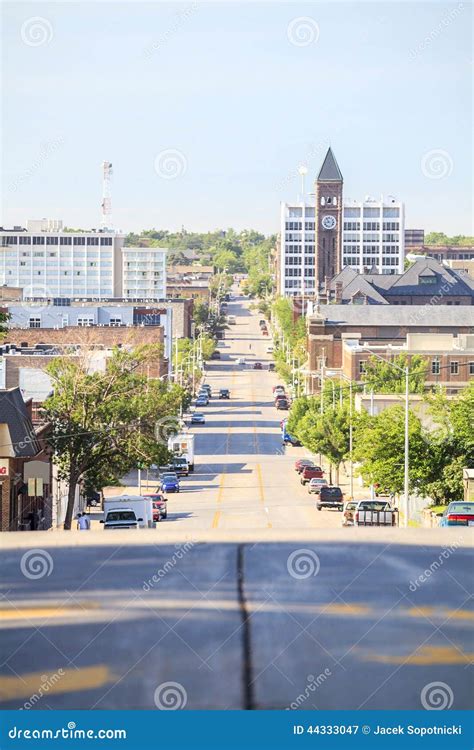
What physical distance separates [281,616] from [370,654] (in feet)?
12.1

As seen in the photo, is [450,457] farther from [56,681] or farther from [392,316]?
[392,316]

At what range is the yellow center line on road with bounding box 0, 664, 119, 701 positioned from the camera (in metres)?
20.5

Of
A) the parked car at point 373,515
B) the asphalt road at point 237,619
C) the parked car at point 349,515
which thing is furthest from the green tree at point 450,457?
the asphalt road at point 237,619

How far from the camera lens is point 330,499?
5528 centimetres

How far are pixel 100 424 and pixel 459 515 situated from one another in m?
14.4

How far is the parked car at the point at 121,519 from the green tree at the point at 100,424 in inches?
113

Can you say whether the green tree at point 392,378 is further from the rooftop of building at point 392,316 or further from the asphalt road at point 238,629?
the asphalt road at point 238,629

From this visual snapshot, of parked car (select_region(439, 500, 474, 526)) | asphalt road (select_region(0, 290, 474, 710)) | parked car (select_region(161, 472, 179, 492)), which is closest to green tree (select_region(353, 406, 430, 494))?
parked car (select_region(439, 500, 474, 526))

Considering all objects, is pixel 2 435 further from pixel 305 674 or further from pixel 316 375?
pixel 316 375

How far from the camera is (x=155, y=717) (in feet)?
62.2

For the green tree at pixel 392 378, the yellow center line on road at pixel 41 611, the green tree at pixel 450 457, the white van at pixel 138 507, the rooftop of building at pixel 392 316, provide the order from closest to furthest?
the yellow center line on road at pixel 41 611 → the white van at pixel 138 507 → the green tree at pixel 450 457 → the green tree at pixel 392 378 → the rooftop of building at pixel 392 316

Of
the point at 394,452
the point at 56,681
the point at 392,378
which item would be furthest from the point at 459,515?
the point at 392,378

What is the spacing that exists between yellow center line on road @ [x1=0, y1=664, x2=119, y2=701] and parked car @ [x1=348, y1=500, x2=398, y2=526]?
2413 cm

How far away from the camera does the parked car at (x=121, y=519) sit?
4184 centimetres
